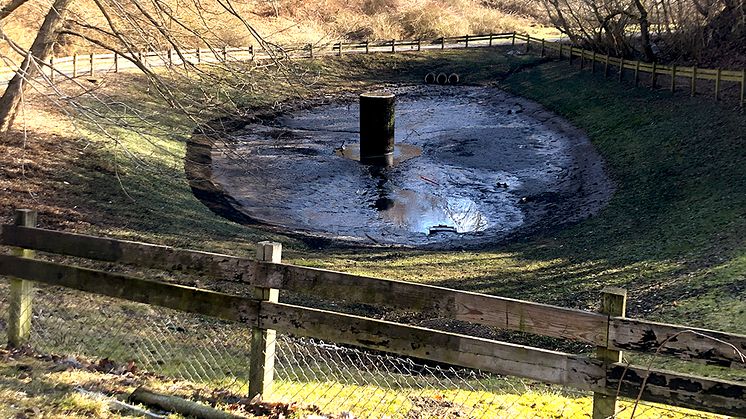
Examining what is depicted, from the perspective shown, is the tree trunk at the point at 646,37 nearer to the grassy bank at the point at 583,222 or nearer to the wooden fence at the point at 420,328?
the grassy bank at the point at 583,222

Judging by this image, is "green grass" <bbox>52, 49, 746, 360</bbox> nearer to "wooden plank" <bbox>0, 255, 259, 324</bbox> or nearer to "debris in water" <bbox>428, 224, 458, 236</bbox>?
"wooden plank" <bbox>0, 255, 259, 324</bbox>

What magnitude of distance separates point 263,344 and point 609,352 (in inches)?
100

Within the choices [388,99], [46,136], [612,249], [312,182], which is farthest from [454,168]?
A: [46,136]

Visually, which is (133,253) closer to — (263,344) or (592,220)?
(263,344)

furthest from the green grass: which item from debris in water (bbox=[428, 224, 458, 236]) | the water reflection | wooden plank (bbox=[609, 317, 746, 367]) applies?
wooden plank (bbox=[609, 317, 746, 367])

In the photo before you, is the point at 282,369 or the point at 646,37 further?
the point at 646,37

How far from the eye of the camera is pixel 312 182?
88.1ft

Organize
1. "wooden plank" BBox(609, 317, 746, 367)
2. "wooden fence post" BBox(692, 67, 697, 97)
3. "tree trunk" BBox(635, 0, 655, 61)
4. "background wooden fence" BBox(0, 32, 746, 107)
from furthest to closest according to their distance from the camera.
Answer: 1. "tree trunk" BBox(635, 0, 655, 61)
2. "wooden fence post" BBox(692, 67, 697, 97)
3. "background wooden fence" BBox(0, 32, 746, 107)
4. "wooden plank" BBox(609, 317, 746, 367)

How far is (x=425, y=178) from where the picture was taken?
90.9 ft

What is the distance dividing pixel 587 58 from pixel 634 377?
3740cm

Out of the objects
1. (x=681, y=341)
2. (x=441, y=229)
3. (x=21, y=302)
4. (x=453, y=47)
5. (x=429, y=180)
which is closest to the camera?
(x=681, y=341)

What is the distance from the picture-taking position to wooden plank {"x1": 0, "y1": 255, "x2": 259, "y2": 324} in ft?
20.0

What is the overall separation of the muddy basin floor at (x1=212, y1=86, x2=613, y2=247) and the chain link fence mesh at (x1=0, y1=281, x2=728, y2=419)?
625 cm

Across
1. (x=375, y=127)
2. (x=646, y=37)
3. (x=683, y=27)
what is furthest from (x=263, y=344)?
(x=683, y=27)
